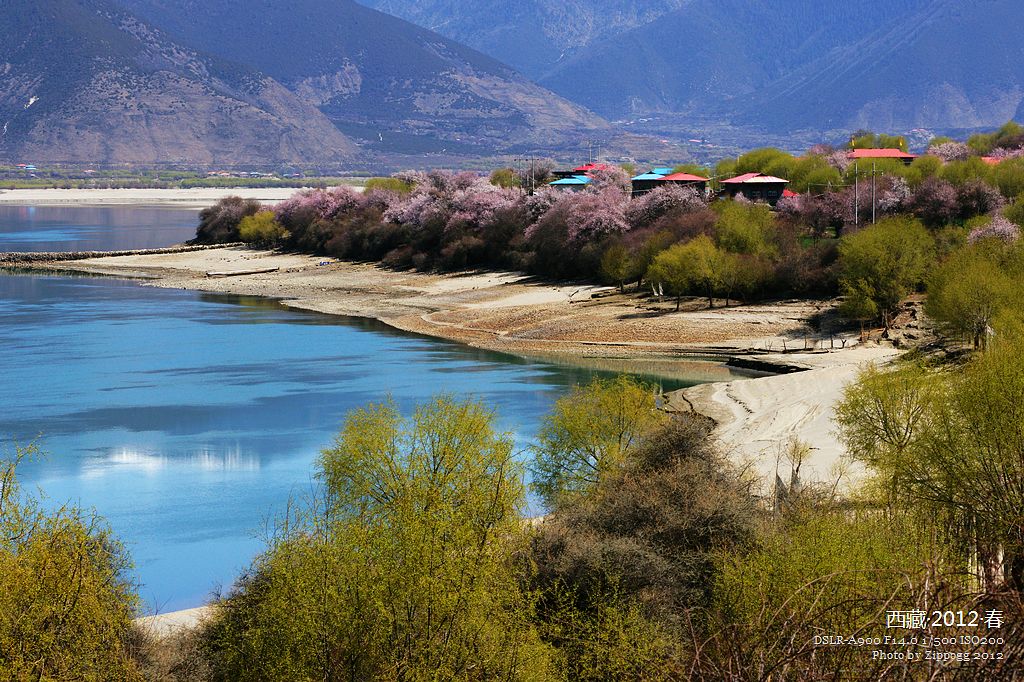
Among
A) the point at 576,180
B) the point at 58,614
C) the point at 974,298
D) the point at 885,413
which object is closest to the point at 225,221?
the point at 576,180

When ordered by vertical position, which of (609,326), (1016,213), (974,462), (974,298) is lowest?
(609,326)

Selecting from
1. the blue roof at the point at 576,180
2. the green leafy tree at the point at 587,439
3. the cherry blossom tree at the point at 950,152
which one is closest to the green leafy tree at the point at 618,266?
the blue roof at the point at 576,180

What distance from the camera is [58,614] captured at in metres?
16.2

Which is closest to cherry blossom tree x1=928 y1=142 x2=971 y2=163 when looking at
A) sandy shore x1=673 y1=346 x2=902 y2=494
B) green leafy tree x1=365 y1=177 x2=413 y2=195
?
green leafy tree x1=365 y1=177 x2=413 y2=195

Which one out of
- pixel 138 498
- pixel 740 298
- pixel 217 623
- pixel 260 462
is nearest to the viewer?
pixel 217 623

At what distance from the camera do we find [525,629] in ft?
56.9

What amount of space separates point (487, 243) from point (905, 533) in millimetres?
65359

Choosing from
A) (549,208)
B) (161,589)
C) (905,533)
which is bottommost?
(161,589)

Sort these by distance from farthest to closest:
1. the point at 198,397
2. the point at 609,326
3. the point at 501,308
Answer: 1. the point at 501,308
2. the point at 609,326
3. the point at 198,397

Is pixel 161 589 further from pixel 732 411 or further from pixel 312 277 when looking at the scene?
pixel 312 277

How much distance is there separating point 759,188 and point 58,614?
2678 inches

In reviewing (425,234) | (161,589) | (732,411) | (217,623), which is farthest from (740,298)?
(217,623)

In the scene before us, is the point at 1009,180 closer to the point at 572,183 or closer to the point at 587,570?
the point at 572,183

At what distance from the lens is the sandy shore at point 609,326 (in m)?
37.2
